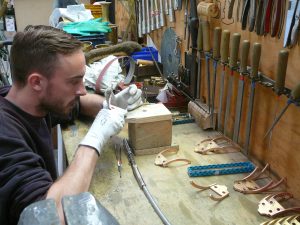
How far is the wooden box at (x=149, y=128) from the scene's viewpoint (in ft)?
4.46

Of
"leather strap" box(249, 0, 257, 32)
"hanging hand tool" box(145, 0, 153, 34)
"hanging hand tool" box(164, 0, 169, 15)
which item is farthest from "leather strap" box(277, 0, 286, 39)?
"hanging hand tool" box(145, 0, 153, 34)

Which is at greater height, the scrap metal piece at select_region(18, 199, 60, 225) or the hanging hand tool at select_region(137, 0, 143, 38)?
the hanging hand tool at select_region(137, 0, 143, 38)

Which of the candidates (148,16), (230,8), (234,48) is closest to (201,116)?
(234,48)

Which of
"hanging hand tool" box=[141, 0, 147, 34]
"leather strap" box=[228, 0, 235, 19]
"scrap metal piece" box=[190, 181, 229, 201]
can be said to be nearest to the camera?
"scrap metal piece" box=[190, 181, 229, 201]

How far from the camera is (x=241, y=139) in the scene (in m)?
1.44

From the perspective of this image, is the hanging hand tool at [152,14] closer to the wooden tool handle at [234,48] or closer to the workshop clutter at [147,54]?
the workshop clutter at [147,54]

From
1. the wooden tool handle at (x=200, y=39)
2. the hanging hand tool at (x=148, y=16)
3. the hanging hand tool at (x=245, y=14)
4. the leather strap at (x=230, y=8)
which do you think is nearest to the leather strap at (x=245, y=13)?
the hanging hand tool at (x=245, y=14)

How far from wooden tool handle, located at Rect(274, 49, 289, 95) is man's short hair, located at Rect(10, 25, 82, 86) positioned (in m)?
0.67

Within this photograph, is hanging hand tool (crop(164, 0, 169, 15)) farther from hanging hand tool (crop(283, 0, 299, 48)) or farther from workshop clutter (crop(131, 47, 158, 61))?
hanging hand tool (crop(283, 0, 299, 48))

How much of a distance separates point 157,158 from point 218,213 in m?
0.38

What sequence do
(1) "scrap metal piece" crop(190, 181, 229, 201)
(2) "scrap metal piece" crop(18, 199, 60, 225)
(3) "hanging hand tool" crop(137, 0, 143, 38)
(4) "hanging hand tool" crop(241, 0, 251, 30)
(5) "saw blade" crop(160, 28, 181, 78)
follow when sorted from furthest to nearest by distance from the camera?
(3) "hanging hand tool" crop(137, 0, 143, 38), (5) "saw blade" crop(160, 28, 181, 78), (4) "hanging hand tool" crop(241, 0, 251, 30), (1) "scrap metal piece" crop(190, 181, 229, 201), (2) "scrap metal piece" crop(18, 199, 60, 225)

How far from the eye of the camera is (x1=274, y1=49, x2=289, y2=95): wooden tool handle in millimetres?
1045

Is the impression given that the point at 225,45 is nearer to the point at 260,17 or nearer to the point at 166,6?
the point at 260,17

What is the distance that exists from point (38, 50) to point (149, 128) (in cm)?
54
